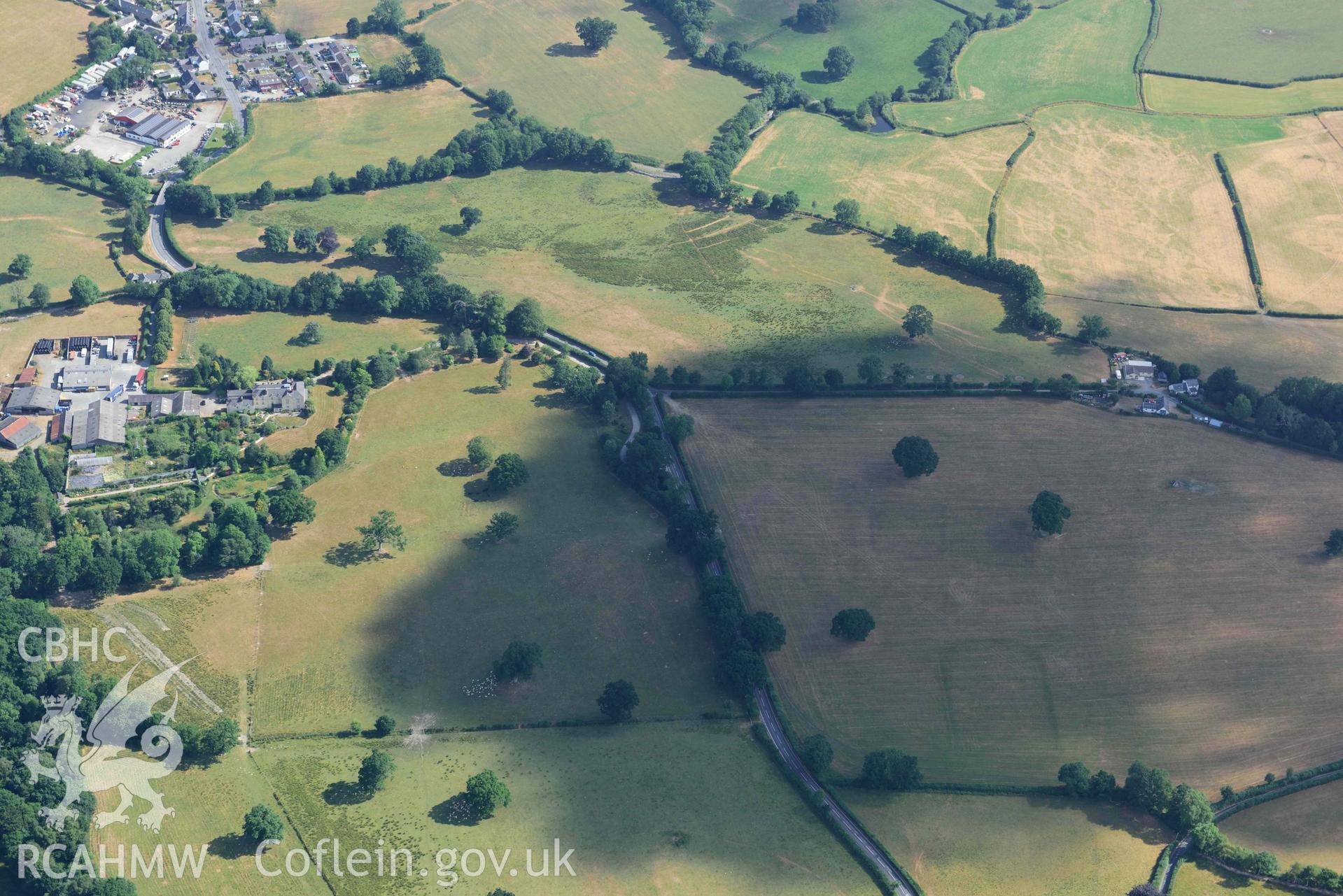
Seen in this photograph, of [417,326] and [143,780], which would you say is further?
[417,326]

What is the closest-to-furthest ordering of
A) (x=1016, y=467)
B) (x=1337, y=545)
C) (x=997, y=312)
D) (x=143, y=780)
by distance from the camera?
(x=143, y=780)
(x=1337, y=545)
(x=1016, y=467)
(x=997, y=312)

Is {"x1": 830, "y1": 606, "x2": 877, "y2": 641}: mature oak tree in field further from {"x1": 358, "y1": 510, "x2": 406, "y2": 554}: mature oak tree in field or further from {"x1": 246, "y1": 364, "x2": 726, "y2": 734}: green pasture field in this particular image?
{"x1": 358, "y1": 510, "x2": 406, "y2": 554}: mature oak tree in field

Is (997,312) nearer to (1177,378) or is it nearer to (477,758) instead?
(1177,378)

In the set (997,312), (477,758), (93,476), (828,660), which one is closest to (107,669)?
(93,476)

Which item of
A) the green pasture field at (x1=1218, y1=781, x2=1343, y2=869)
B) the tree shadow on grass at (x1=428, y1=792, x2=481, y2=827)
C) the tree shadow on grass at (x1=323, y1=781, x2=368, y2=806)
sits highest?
the green pasture field at (x1=1218, y1=781, x2=1343, y2=869)

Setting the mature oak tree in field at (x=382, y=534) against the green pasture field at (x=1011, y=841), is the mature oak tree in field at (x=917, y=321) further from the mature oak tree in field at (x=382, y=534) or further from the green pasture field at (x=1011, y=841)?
the mature oak tree in field at (x=382, y=534)

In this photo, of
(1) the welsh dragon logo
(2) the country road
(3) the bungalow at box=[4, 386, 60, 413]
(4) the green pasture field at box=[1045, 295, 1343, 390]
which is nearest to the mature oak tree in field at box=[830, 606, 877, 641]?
(2) the country road

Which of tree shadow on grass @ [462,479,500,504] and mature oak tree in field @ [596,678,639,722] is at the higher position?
mature oak tree in field @ [596,678,639,722]
